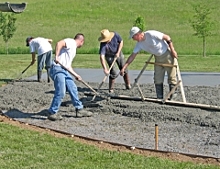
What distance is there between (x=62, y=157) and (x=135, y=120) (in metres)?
2.88

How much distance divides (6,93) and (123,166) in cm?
644

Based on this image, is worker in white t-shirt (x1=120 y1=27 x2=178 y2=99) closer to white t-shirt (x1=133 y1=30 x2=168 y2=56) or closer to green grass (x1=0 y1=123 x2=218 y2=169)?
white t-shirt (x1=133 y1=30 x2=168 y2=56)

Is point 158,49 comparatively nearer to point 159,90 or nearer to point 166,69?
point 166,69

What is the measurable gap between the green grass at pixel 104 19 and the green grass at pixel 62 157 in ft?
90.6

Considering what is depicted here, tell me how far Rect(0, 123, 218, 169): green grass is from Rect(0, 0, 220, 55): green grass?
27623 mm

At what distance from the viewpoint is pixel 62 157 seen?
741 cm

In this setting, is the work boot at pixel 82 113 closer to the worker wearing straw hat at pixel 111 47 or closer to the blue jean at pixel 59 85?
the blue jean at pixel 59 85

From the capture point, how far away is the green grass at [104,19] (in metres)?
39.8

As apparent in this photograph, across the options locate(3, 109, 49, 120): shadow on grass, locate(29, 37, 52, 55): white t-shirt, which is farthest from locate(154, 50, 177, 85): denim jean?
locate(29, 37, 52, 55): white t-shirt

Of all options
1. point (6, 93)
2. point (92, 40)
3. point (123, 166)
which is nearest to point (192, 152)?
point (123, 166)

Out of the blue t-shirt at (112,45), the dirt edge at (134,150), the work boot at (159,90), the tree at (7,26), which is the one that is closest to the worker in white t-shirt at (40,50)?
the blue t-shirt at (112,45)

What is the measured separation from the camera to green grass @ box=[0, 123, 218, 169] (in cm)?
703

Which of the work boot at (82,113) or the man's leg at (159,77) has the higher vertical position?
the man's leg at (159,77)

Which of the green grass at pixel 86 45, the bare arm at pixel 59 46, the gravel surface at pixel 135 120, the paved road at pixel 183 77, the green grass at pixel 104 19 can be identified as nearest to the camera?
the green grass at pixel 86 45
